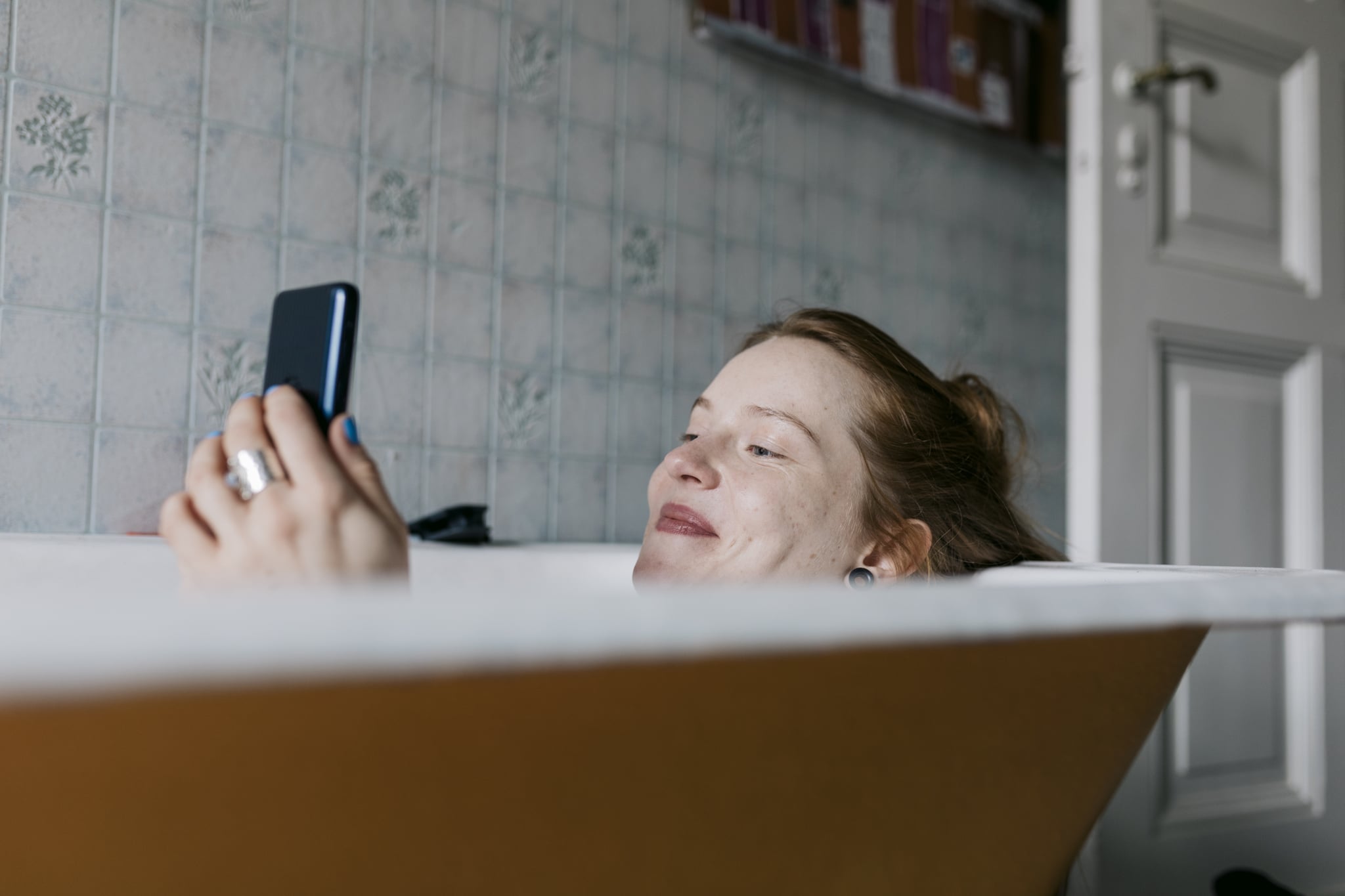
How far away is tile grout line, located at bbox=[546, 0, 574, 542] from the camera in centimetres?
168

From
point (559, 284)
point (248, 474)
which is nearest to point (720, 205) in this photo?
point (559, 284)

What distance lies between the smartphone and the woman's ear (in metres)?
0.61

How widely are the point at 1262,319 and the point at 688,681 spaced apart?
1.55 metres

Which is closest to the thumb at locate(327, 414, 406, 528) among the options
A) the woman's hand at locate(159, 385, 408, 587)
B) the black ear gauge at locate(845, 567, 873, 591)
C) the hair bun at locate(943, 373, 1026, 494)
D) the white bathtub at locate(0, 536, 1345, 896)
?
the woman's hand at locate(159, 385, 408, 587)

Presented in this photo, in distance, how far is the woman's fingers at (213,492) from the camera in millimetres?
596

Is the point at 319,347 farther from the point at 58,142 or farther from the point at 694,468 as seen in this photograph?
the point at 58,142

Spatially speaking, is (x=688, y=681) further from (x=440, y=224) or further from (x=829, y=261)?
(x=829, y=261)

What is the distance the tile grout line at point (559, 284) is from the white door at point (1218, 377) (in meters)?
0.79

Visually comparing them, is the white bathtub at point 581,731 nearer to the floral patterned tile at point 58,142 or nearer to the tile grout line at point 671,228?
the floral patterned tile at point 58,142

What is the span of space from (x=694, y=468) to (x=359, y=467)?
0.49 metres

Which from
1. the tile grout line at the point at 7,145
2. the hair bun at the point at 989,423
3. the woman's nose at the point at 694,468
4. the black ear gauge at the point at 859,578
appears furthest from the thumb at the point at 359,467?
the tile grout line at the point at 7,145

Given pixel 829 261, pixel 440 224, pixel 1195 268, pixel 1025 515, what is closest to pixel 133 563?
pixel 440 224

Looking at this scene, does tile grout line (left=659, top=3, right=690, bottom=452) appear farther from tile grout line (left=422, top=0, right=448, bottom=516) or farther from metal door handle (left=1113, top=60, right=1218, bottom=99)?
metal door handle (left=1113, top=60, right=1218, bottom=99)

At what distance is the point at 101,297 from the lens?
1.32 meters
